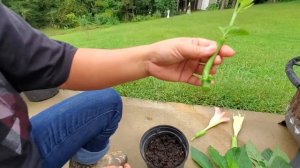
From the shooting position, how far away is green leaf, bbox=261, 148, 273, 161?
2.30 m

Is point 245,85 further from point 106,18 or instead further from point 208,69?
point 106,18

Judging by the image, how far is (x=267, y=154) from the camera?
2.32 meters

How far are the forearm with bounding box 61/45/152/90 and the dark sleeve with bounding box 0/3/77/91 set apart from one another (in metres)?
0.05

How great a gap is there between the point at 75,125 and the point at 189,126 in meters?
1.29

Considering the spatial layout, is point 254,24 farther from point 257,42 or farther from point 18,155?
point 18,155

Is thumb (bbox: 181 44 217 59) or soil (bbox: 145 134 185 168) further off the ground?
thumb (bbox: 181 44 217 59)

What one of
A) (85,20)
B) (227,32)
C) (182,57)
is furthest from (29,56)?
(85,20)

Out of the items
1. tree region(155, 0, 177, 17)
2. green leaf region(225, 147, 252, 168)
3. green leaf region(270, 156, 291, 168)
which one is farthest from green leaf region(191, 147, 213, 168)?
tree region(155, 0, 177, 17)

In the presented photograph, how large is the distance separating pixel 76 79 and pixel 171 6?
1567cm

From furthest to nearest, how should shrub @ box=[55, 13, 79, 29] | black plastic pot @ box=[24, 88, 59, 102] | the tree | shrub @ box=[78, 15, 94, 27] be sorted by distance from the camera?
the tree
shrub @ box=[55, 13, 79, 29]
shrub @ box=[78, 15, 94, 27]
black plastic pot @ box=[24, 88, 59, 102]

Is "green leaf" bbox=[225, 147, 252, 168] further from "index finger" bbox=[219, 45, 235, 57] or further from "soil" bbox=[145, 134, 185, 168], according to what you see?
"index finger" bbox=[219, 45, 235, 57]

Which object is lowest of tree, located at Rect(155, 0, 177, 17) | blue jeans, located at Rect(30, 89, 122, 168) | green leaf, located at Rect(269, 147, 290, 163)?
tree, located at Rect(155, 0, 177, 17)

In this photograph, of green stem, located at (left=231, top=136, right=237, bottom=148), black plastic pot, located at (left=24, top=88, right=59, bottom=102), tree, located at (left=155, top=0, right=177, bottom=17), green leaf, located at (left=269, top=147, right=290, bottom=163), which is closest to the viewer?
green leaf, located at (left=269, top=147, right=290, bottom=163)

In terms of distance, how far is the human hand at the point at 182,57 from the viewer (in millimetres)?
1208
